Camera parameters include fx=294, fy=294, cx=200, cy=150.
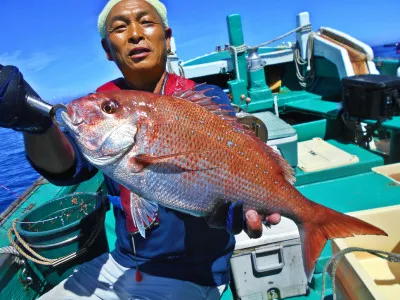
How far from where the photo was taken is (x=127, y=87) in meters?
2.03

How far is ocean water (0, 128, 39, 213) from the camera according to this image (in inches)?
294

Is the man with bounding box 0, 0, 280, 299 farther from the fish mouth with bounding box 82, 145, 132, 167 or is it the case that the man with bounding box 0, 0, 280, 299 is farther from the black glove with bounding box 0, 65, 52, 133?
the fish mouth with bounding box 82, 145, 132, 167

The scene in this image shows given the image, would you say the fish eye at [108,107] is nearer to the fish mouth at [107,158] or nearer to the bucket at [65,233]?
the fish mouth at [107,158]

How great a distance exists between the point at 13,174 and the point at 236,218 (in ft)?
32.3

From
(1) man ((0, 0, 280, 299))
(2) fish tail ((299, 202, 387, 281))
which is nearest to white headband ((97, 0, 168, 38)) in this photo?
(1) man ((0, 0, 280, 299))

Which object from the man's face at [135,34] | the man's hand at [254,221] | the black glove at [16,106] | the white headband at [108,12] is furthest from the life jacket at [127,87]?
the man's hand at [254,221]

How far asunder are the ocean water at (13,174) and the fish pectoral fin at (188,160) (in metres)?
5.76

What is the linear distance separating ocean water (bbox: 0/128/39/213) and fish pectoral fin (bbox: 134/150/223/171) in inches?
227

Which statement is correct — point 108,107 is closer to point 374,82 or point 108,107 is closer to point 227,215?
point 227,215

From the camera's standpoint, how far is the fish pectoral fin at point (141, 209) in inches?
56.3

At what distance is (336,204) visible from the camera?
11.8 feet

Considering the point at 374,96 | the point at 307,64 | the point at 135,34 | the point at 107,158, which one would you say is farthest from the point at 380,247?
the point at 307,64

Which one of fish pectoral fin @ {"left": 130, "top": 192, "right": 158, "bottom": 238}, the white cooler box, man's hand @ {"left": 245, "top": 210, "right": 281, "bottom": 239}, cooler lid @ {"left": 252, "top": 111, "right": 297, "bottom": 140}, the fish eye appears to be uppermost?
the fish eye

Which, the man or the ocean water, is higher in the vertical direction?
the man
